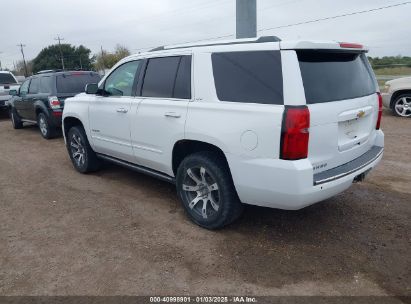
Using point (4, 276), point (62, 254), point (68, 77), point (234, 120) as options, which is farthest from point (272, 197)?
point (68, 77)

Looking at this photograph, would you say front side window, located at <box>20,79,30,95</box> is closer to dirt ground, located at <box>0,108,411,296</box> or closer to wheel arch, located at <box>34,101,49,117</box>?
wheel arch, located at <box>34,101,49,117</box>

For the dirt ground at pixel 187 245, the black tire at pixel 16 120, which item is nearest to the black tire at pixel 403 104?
the dirt ground at pixel 187 245

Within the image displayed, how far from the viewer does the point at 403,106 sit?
10219mm

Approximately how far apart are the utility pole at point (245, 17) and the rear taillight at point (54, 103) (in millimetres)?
5489

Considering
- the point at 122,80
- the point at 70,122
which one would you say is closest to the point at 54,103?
the point at 70,122

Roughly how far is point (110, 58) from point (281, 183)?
6862 centimetres

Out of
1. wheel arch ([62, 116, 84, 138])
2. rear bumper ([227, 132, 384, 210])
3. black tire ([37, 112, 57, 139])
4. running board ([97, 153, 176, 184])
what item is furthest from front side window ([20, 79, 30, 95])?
rear bumper ([227, 132, 384, 210])

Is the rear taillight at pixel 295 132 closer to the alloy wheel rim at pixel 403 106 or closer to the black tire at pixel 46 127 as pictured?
the black tire at pixel 46 127

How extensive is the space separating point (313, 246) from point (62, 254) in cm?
242

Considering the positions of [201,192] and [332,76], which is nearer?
[332,76]

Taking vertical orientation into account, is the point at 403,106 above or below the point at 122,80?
below

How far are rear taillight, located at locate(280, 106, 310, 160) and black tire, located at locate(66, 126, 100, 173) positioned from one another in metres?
3.65

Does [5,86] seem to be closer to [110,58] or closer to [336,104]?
[336,104]

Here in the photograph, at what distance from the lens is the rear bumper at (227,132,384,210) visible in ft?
9.64
